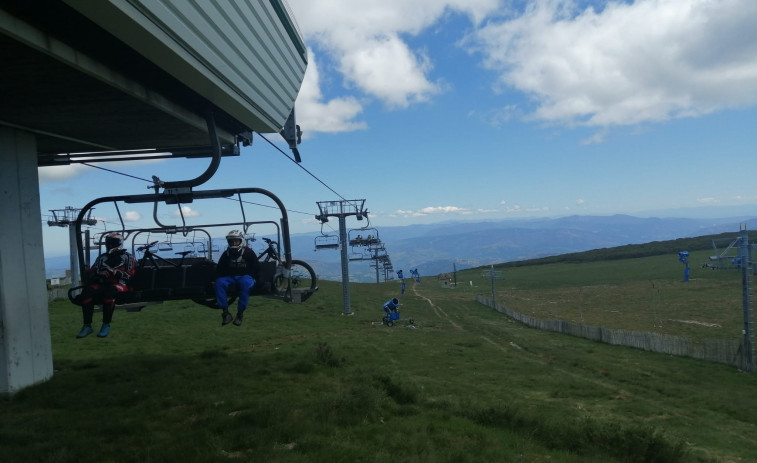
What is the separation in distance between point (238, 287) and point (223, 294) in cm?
29

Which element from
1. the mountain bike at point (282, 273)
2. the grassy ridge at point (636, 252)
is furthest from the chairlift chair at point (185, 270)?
the grassy ridge at point (636, 252)

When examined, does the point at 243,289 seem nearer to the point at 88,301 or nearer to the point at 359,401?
the point at 88,301

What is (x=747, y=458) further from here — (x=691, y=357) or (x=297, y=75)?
(x=691, y=357)

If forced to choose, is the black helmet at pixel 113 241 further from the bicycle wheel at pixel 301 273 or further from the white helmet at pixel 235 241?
the bicycle wheel at pixel 301 273

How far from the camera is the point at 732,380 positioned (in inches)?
806

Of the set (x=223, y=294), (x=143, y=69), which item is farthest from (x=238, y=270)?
(x=143, y=69)

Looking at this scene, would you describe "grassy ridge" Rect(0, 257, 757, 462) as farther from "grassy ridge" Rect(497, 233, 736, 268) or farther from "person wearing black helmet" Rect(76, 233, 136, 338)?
"grassy ridge" Rect(497, 233, 736, 268)

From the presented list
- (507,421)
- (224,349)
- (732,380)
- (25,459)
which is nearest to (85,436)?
(25,459)

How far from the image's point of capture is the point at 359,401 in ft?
31.8

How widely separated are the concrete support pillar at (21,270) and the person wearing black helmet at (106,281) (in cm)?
235

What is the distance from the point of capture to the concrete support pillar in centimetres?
1014

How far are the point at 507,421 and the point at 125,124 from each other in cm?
844

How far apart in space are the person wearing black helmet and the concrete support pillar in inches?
92.3

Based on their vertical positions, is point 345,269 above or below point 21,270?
below
